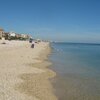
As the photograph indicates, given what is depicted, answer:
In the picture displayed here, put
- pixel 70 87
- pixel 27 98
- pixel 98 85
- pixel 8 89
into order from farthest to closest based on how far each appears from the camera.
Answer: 1. pixel 98 85
2. pixel 70 87
3. pixel 8 89
4. pixel 27 98

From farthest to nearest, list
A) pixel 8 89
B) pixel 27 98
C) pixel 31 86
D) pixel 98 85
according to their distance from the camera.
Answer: pixel 98 85, pixel 31 86, pixel 8 89, pixel 27 98

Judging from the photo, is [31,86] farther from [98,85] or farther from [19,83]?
[98,85]

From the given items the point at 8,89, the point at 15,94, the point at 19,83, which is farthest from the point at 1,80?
the point at 15,94

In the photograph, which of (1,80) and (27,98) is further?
(1,80)

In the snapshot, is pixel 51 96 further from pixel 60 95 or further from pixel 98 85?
pixel 98 85

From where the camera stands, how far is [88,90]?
45.7ft

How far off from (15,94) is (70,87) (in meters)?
4.52

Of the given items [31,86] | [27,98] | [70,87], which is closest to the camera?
[27,98]

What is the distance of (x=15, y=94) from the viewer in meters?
11.0

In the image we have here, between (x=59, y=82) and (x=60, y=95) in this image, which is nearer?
(x=60, y=95)

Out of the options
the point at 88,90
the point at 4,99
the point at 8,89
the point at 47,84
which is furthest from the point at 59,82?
the point at 4,99

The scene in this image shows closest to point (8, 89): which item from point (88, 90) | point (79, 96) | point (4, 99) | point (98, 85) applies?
point (4, 99)

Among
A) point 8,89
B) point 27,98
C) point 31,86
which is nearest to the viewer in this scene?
point 27,98

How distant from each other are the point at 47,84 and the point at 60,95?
2395mm
